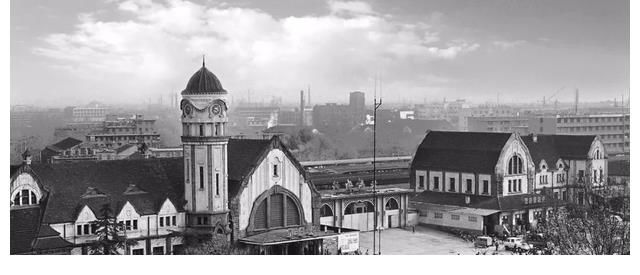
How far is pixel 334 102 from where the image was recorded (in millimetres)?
61594

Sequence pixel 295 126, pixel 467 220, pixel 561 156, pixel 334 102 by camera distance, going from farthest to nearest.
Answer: pixel 295 126, pixel 334 102, pixel 561 156, pixel 467 220

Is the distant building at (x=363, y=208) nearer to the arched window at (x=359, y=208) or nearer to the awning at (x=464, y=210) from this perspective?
the arched window at (x=359, y=208)

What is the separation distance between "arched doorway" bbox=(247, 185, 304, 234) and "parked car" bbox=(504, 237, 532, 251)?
300 inches

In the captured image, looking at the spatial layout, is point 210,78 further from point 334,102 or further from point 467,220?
point 334,102

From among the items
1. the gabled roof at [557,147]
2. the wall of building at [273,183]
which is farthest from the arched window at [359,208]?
the gabled roof at [557,147]

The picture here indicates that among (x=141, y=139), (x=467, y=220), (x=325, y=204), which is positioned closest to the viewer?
Result: (x=325, y=204)

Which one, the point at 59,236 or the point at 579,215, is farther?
the point at 579,215

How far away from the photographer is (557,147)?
155ft

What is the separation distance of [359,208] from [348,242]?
4881mm

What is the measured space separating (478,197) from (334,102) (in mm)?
21659

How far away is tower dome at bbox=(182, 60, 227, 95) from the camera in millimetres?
30703

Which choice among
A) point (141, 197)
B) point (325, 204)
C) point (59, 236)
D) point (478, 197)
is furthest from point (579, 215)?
point (59, 236)
